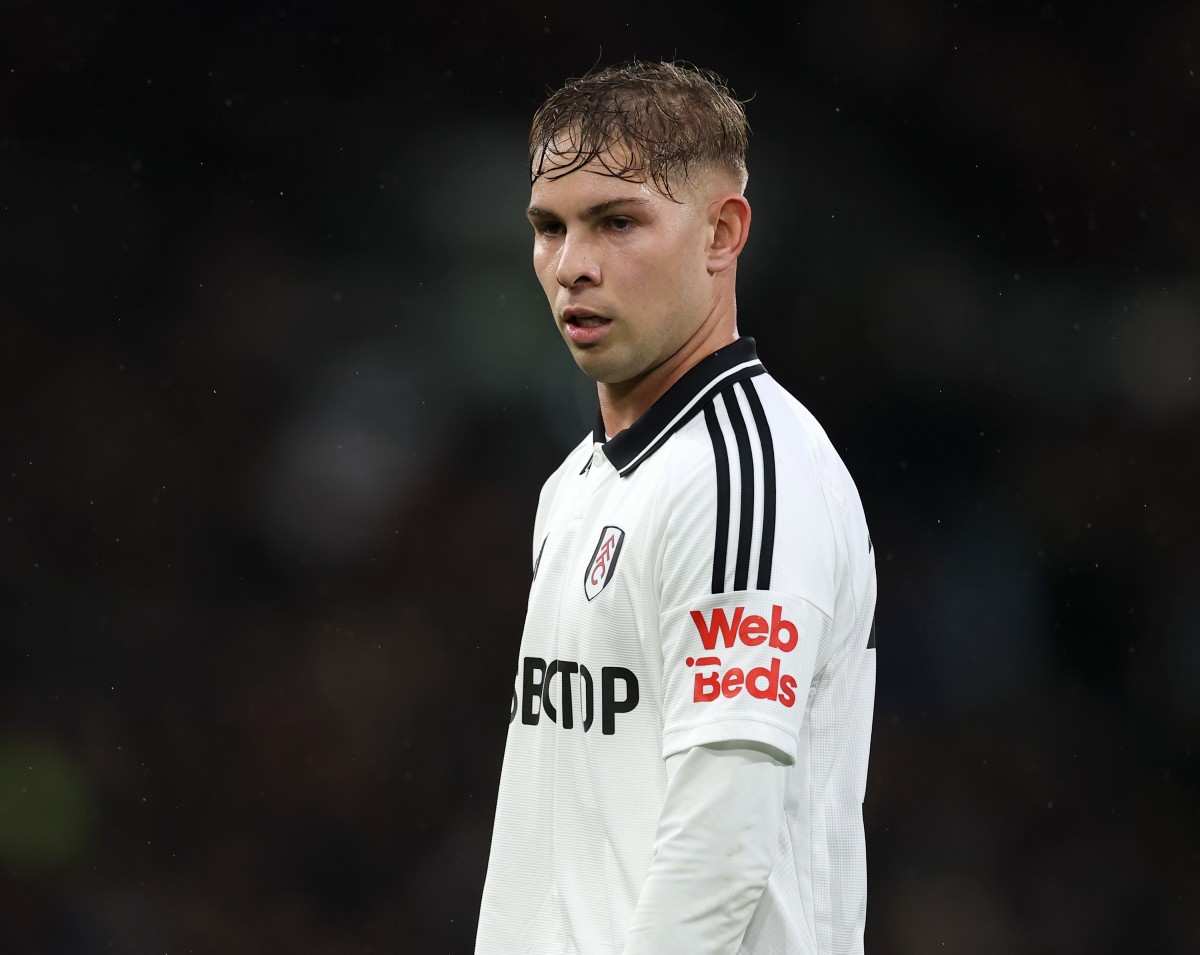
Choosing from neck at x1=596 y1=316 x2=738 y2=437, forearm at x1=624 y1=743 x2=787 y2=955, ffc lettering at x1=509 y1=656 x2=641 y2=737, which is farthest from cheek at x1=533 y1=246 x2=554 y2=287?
forearm at x1=624 y1=743 x2=787 y2=955

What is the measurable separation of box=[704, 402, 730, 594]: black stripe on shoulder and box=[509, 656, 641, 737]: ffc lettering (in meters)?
0.12

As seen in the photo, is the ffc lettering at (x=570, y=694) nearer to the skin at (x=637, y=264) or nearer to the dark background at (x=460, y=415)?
the skin at (x=637, y=264)

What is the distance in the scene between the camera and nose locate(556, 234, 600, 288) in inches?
45.6

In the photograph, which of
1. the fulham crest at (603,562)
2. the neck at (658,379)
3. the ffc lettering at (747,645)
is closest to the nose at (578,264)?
the neck at (658,379)

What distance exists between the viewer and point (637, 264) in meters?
1.16

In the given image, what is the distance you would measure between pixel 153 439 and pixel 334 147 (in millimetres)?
870

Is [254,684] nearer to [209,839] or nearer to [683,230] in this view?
[209,839]

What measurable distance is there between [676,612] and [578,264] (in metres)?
0.31

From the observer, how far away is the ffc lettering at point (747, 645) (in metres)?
0.99

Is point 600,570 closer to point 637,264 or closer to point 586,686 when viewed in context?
point 586,686

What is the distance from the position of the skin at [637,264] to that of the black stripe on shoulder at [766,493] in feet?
0.32

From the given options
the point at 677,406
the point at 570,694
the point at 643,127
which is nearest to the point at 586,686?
the point at 570,694

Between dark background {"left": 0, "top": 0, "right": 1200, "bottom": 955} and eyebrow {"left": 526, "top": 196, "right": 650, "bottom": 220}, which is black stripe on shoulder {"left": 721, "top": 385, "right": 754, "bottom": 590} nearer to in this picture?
eyebrow {"left": 526, "top": 196, "right": 650, "bottom": 220}

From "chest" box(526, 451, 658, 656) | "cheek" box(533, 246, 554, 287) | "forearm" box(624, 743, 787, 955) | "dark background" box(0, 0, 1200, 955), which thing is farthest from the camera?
"dark background" box(0, 0, 1200, 955)
